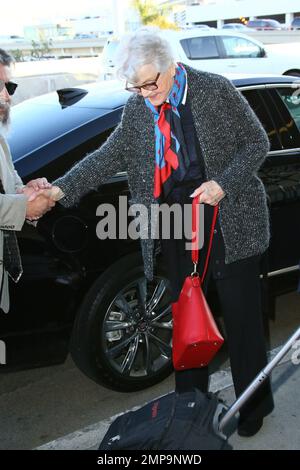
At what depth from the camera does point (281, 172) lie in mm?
3350

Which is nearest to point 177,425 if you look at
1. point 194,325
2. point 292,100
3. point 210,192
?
point 194,325

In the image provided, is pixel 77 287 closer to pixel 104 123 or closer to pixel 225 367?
pixel 104 123

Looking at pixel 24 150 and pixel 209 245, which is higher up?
pixel 24 150

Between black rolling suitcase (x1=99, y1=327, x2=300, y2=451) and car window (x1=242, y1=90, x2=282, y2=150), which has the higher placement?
car window (x1=242, y1=90, x2=282, y2=150)

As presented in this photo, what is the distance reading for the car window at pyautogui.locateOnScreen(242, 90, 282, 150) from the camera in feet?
11.3

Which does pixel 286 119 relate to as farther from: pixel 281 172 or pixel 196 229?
pixel 196 229

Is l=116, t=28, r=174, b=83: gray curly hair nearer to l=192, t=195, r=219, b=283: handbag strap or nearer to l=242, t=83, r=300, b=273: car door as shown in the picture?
l=192, t=195, r=219, b=283: handbag strap

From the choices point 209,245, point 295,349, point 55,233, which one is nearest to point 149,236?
point 209,245

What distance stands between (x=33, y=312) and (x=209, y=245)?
899 mm

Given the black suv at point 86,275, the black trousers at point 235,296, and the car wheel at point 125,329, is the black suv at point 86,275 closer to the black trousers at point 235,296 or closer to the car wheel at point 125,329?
the car wheel at point 125,329

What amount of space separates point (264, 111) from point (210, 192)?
5.23ft

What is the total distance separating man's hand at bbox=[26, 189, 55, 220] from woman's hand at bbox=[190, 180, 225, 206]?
67 centimetres

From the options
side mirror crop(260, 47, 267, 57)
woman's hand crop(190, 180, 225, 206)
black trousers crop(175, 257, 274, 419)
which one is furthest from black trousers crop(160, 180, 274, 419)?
side mirror crop(260, 47, 267, 57)

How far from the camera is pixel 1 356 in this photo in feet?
8.62
